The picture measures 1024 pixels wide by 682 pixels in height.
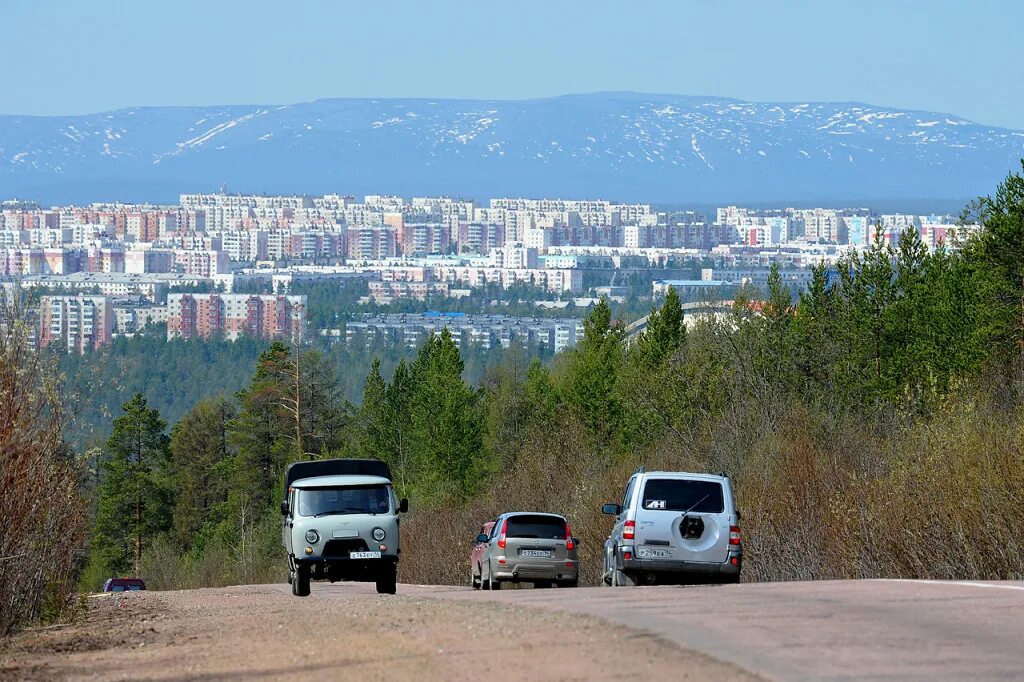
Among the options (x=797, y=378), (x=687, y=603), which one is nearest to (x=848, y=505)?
(x=687, y=603)

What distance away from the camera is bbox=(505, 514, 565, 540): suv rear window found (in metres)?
25.6

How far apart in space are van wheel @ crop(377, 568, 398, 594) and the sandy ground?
570 cm

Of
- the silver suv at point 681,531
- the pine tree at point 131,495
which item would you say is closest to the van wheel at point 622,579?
the silver suv at point 681,531

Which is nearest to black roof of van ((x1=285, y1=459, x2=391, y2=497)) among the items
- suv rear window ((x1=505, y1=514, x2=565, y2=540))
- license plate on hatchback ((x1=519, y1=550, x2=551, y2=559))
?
suv rear window ((x1=505, y1=514, x2=565, y2=540))

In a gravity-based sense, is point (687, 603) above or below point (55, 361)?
below

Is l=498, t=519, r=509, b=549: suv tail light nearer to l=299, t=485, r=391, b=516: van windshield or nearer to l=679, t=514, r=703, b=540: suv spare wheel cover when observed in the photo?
l=299, t=485, r=391, b=516: van windshield

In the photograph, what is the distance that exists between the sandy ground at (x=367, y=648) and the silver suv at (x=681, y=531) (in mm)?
4240

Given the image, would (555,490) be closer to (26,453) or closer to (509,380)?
(26,453)

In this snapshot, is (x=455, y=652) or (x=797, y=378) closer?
(x=455, y=652)

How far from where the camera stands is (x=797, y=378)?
188ft

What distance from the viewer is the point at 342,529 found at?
874 inches

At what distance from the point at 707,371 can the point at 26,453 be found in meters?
39.4

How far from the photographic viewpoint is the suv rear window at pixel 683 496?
68.6ft

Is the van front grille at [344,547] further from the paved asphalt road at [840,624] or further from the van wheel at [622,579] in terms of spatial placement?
the paved asphalt road at [840,624]
